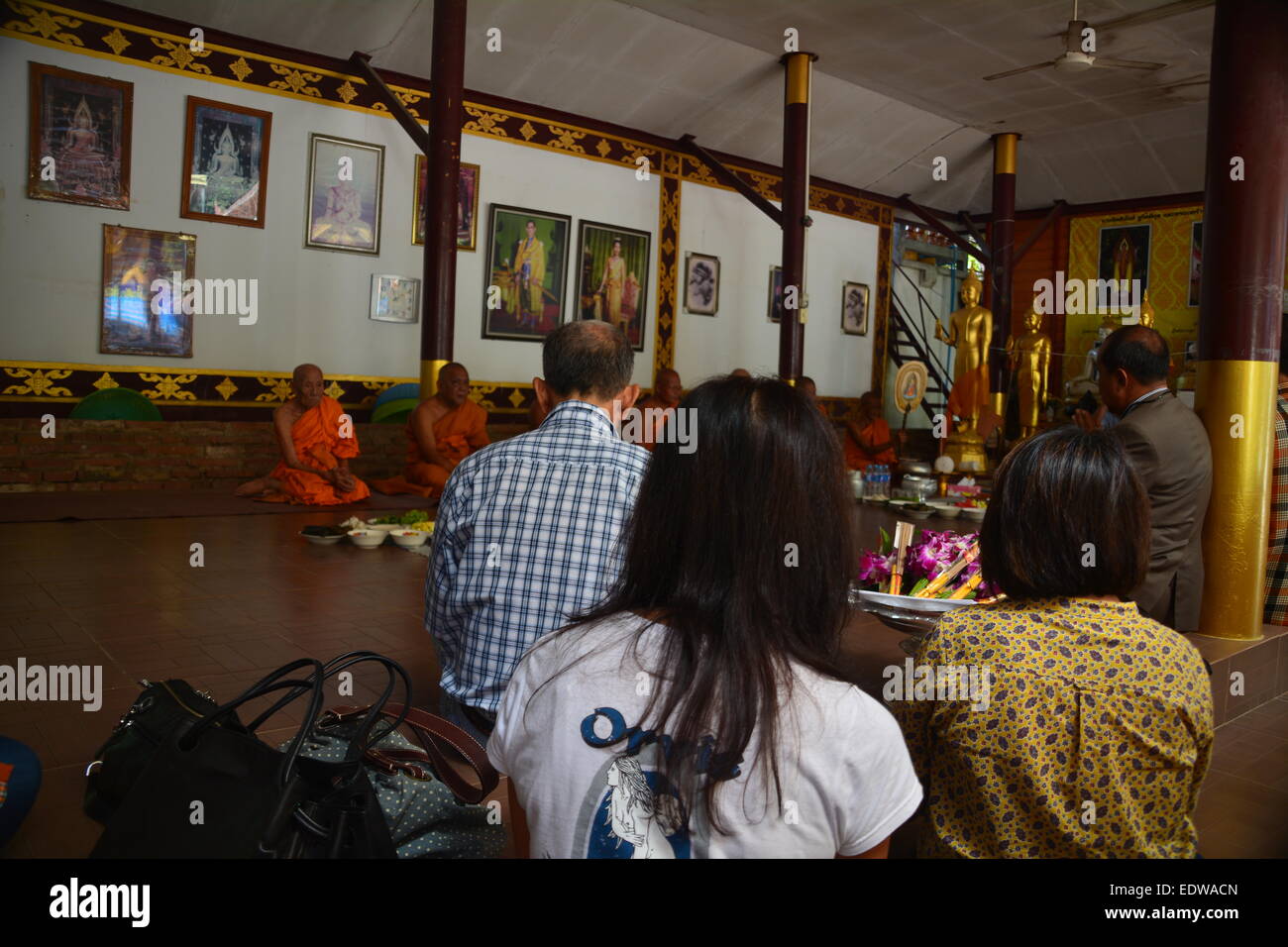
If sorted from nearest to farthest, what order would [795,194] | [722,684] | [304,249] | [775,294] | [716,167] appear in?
[722,684]
[304,249]
[795,194]
[716,167]
[775,294]

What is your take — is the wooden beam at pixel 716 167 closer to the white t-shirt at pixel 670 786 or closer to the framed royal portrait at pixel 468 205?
the framed royal portrait at pixel 468 205

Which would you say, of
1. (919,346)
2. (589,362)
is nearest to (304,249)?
(589,362)

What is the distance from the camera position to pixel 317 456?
8.43 m

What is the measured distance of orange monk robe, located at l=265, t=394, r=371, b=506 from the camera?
27.1 ft

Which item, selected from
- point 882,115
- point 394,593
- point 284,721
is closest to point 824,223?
point 882,115

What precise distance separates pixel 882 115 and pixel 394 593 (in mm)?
10482

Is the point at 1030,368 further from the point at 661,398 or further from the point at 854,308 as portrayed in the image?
the point at 661,398

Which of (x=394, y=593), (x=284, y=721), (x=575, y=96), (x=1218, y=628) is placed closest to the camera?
(x=284, y=721)

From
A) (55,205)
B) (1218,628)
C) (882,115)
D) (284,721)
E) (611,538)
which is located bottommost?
(284,721)

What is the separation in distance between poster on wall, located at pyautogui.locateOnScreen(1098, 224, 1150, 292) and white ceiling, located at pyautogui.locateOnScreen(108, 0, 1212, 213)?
0.53 m

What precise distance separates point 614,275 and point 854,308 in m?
4.52

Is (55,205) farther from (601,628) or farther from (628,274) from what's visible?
(601,628)

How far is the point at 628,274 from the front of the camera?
12.2 metres

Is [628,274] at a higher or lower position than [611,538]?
higher
